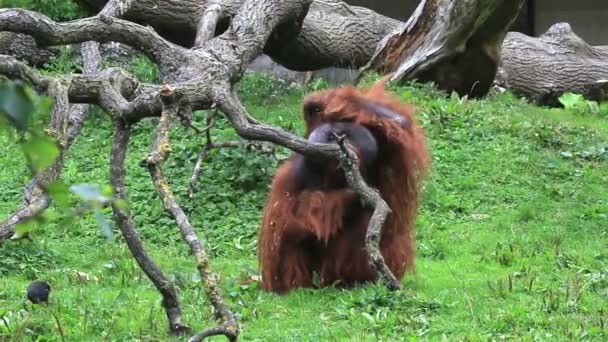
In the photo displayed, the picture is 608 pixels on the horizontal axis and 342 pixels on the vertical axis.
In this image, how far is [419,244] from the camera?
6.26 metres

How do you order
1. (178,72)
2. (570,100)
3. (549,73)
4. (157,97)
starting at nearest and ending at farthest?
1. (157,97)
2. (178,72)
3. (570,100)
4. (549,73)

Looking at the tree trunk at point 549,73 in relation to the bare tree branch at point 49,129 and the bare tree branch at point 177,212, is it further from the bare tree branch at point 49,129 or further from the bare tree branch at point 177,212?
the bare tree branch at point 177,212

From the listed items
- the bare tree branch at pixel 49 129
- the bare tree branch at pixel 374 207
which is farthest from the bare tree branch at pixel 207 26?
the bare tree branch at pixel 374 207

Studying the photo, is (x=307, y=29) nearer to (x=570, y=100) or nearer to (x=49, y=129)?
(x=570, y=100)

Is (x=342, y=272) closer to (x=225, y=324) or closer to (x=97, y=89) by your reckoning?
(x=97, y=89)

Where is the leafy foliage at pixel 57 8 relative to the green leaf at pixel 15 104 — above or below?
below

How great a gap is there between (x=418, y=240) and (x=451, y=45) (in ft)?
9.48

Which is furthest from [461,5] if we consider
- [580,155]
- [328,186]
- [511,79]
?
[328,186]

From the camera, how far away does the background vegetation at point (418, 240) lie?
13.8 feet

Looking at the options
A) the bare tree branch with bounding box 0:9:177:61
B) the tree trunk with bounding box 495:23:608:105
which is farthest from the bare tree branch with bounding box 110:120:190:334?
the tree trunk with bounding box 495:23:608:105

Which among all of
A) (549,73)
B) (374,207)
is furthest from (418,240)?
(549,73)

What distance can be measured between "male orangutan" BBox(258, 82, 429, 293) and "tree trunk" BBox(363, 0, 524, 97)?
384 centimetres

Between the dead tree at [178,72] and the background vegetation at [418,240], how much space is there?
37 cm

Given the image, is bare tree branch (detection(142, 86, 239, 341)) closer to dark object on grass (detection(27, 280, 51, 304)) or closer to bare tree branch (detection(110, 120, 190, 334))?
bare tree branch (detection(110, 120, 190, 334))
